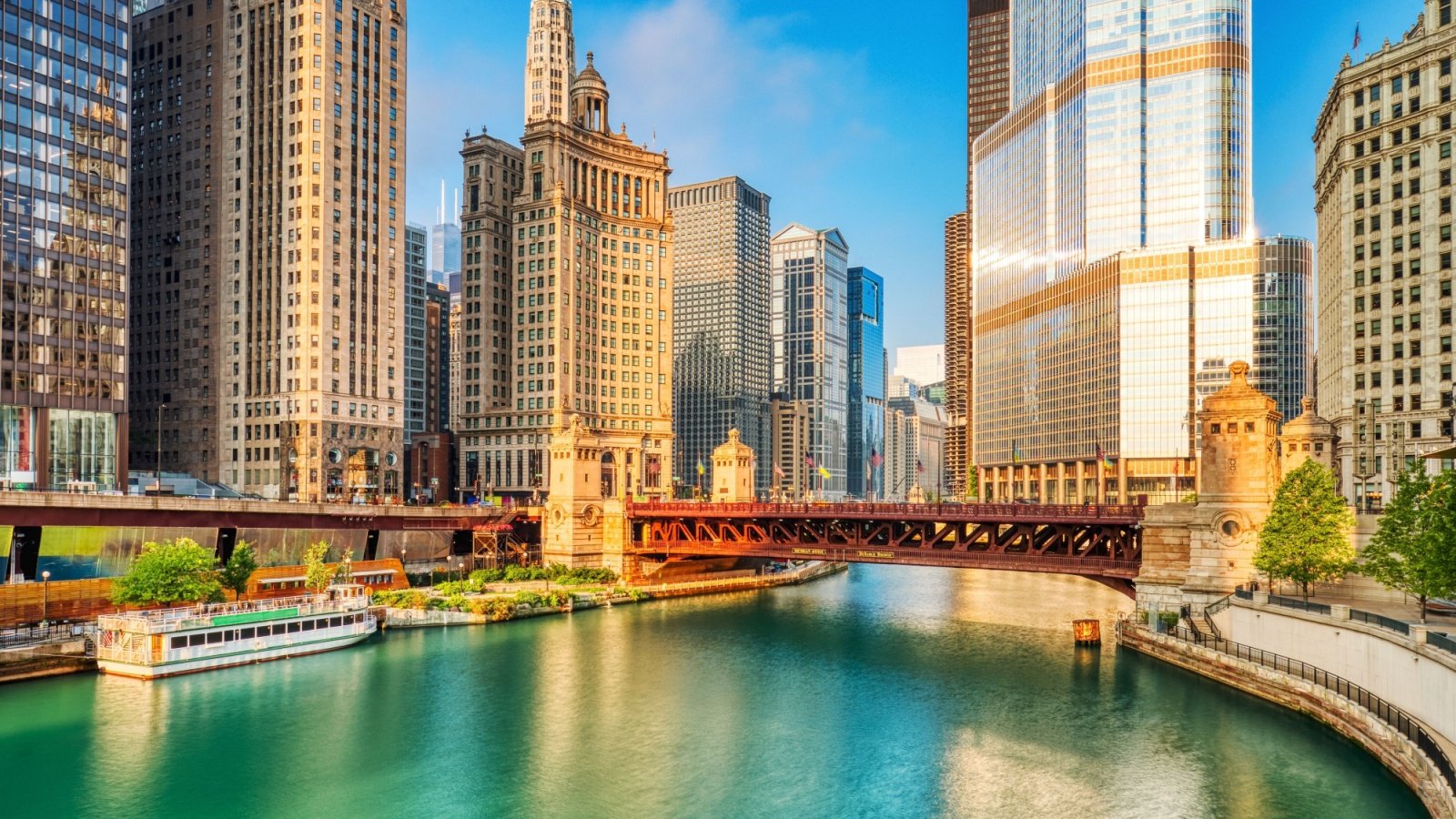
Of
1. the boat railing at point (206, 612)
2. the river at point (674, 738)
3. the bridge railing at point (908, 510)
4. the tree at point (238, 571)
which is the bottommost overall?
the river at point (674, 738)

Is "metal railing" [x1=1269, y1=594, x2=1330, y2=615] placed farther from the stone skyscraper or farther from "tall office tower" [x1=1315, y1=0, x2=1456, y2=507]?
the stone skyscraper

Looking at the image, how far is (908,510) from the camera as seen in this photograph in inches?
3863

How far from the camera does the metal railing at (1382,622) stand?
4931 cm

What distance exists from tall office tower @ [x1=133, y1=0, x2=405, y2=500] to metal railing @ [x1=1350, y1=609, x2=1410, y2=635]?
126731 mm

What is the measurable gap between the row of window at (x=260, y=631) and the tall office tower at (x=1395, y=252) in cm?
9994

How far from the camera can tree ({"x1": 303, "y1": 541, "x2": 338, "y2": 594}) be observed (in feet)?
306

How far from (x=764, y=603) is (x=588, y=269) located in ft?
301

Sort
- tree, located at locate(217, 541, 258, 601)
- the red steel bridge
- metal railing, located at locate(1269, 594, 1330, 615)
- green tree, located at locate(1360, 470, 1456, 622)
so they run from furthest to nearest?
Answer: 1. the red steel bridge
2. tree, located at locate(217, 541, 258, 601)
3. metal railing, located at locate(1269, 594, 1330, 615)
4. green tree, located at locate(1360, 470, 1456, 622)

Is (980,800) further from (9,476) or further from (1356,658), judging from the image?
(9,476)

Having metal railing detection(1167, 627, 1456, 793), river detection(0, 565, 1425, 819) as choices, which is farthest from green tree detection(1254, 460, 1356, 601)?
river detection(0, 565, 1425, 819)

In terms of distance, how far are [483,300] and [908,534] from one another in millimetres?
112940

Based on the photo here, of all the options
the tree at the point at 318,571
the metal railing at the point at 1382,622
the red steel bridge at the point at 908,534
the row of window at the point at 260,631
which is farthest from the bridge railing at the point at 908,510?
the row of window at the point at 260,631

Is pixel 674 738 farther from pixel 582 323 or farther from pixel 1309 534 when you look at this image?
pixel 582 323

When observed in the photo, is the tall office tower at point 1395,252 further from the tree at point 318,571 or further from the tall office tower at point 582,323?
the tall office tower at point 582,323
